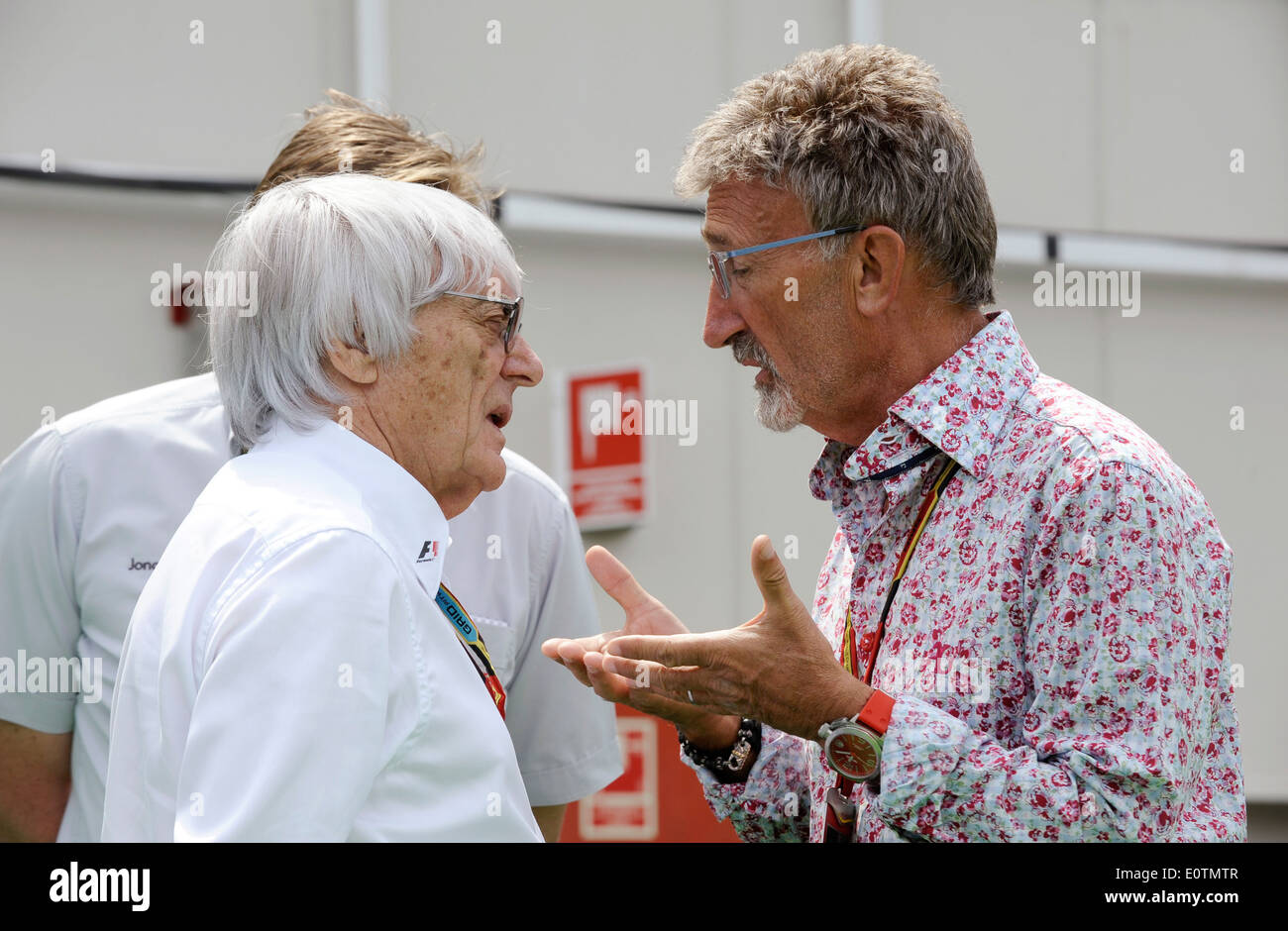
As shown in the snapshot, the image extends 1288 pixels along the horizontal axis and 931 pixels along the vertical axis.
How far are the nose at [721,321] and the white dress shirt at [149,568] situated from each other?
0.64m

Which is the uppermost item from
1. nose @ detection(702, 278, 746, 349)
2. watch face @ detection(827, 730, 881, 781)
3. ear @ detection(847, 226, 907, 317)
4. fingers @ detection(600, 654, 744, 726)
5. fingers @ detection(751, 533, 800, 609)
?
ear @ detection(847, 226, 907, 317)

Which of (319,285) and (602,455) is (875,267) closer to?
(319,285)

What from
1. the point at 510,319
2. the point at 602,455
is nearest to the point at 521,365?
the point at 510,319

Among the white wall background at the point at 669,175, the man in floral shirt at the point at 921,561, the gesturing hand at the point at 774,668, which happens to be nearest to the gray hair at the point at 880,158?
the man in floral shirt at the point at 921,561

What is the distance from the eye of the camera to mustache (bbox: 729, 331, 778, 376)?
232cm

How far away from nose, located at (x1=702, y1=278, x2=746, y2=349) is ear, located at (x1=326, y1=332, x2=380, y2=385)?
Result: 2.00ft

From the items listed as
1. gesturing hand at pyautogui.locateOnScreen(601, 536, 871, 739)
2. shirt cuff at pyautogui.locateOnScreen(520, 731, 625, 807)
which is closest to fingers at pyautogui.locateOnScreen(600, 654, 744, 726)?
gesturing hand at pyautogui.locateOnScreen(601, 536, 871, 739)

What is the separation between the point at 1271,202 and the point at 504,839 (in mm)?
5910

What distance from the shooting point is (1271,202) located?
21.2 ft

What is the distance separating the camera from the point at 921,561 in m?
2.08

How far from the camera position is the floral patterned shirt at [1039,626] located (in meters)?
1.81

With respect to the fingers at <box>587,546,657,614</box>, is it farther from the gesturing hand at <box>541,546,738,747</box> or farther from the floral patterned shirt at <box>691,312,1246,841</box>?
the floral patterned shirt at <box>691,312,1246,841</box>

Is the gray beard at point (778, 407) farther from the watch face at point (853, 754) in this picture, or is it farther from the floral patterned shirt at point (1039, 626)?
the watch face at point (853, 754)
